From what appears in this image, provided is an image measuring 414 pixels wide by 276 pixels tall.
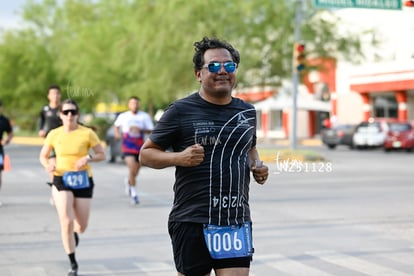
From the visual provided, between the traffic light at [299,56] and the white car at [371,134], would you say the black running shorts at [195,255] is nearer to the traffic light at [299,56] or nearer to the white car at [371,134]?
the traffic light at [299,56]

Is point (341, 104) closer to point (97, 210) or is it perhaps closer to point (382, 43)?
point (382, 43)

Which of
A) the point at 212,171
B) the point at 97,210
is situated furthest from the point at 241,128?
the point at 97,210

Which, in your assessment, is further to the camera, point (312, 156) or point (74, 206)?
Result: point (312, 156)

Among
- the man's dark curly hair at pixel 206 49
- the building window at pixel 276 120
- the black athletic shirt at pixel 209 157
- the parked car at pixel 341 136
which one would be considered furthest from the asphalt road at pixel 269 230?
the building window at pixel 276 120

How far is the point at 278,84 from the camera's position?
118 feet

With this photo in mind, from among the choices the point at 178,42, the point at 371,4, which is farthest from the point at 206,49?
the point at 178,42

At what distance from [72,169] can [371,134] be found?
33351 millimetres

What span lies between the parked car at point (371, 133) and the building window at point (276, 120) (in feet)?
73.3

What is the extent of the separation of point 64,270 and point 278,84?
2818cm

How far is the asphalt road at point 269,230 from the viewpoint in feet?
28.1

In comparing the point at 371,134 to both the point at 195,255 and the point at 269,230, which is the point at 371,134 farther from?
the point at 195,255

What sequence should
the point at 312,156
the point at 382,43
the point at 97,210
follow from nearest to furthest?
the point at 97,210 < the point at 312,156 < the point at 382,43

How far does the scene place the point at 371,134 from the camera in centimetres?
4056

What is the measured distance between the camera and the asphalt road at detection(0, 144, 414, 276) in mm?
8562
